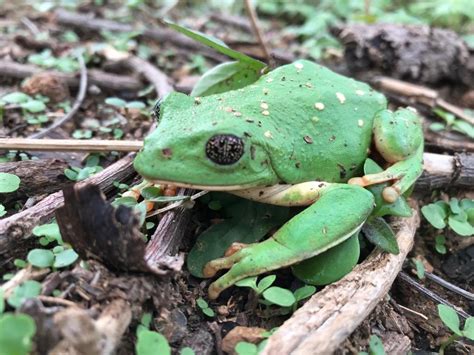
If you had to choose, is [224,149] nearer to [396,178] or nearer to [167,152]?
[167,152]

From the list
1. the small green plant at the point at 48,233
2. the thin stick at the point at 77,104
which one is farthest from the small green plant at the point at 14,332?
the thin stick at the point at 77,104

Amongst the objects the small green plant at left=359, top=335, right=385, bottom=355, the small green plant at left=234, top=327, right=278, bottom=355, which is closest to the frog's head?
the small green plant at left=234, top=327, right=278, bottom=355

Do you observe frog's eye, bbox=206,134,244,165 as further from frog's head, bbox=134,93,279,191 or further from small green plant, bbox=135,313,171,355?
small green plant, bbox=135,313,171,355

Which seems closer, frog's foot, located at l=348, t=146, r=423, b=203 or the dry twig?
frog's foot, located at l=348, t=146, r=423, b=203

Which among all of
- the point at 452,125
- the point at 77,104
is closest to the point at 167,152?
the point at 77,104

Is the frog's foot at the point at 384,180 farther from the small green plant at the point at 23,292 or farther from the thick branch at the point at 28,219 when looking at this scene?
the small green plant at the point at 23,292

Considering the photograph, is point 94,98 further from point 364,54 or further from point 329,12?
point 329,12

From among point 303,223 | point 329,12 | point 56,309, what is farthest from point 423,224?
point 329,12
